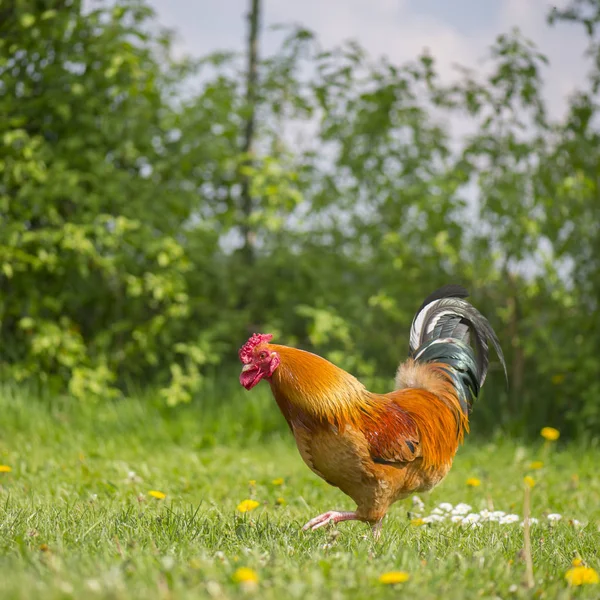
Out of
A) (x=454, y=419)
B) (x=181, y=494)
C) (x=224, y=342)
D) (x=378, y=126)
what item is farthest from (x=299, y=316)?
(x=454, y=419)

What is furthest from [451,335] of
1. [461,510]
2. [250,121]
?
[250,121]

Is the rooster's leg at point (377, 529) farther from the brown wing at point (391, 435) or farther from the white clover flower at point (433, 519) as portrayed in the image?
the white clover flower at point (433, 519)

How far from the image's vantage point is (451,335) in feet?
13.1

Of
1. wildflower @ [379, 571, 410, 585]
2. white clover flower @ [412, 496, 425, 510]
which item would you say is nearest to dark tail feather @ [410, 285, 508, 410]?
white clover flower @ [412, 496, 425, 510]

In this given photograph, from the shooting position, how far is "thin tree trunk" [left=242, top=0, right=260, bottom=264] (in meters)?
7.53

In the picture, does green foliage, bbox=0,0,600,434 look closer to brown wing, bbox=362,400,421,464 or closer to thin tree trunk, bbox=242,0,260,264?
thin tree trunk, bbox=242,0,260,264

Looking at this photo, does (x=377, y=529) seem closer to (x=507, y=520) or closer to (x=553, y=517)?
(x=507, y=520)

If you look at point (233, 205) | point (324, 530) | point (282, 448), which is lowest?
point (282, 448)

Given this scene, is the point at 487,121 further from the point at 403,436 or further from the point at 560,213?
the point at 403,436

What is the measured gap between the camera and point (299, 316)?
7.46 metres

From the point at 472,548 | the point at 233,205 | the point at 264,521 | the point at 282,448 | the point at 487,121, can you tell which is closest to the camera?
the point at 472,548

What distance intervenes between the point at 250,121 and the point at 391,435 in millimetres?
5197

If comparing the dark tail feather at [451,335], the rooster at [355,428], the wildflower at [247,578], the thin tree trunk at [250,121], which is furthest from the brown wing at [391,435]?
the thin tree trunk at [250,121]

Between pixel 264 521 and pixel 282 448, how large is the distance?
9.17ft
